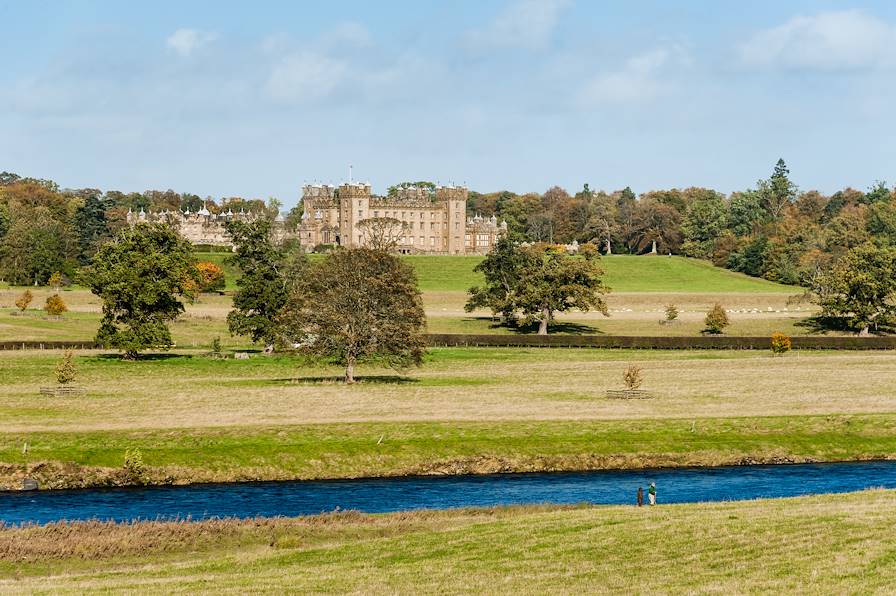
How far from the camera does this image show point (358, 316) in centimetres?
7469

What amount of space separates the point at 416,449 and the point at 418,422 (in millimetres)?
4618

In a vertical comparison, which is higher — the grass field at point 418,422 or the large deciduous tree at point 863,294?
the large deciduous tree at point 863,294

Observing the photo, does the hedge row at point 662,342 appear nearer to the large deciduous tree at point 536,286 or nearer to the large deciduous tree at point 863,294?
the large deciduous tree at point 536,286

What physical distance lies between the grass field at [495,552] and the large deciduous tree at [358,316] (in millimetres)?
34252

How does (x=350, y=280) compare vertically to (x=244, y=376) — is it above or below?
above

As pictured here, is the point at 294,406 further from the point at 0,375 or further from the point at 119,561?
the point at 119,561

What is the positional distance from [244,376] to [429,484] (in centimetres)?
3343

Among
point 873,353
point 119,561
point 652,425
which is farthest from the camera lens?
point 873,353

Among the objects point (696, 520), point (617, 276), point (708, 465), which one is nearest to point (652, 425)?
point (708, 465)

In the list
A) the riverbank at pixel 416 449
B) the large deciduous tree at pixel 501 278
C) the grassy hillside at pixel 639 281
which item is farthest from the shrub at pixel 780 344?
the grassy hillside at pixel 639 281

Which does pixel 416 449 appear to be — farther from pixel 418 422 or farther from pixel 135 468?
pixel 135 468

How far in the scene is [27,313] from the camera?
5039 inches

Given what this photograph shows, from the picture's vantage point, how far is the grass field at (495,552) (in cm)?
2862

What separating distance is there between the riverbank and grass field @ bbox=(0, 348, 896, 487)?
91mm
